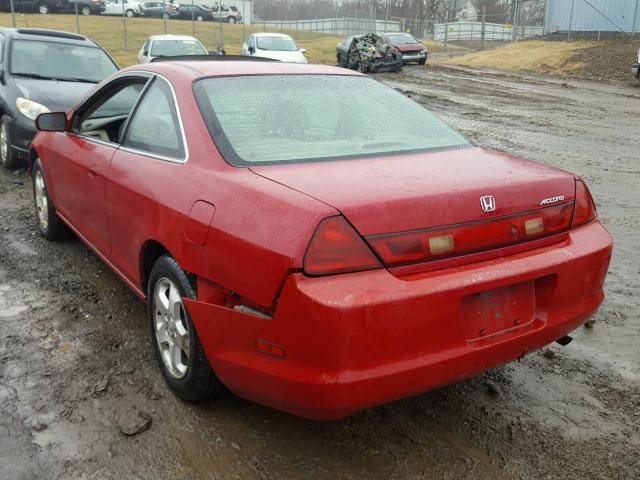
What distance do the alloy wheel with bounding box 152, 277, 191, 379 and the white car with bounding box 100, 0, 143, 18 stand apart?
50767 mm

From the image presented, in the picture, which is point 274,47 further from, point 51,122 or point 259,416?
point 259,416

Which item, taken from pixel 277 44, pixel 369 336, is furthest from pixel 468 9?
pixel 369 336

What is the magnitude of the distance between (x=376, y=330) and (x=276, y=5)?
8872 centimetres

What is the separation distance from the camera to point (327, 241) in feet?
7.41

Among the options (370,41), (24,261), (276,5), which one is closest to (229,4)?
(276,5)

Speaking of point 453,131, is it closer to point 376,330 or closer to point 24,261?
point 376,330

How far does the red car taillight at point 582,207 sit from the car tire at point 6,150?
264 inches

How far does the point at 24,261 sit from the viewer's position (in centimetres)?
495

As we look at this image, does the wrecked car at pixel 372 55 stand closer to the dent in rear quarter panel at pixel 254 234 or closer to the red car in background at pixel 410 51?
the red car in background at pixel 410 51

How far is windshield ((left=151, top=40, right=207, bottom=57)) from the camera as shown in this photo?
1777 cm

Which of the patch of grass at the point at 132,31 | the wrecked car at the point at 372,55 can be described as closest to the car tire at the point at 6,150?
the wrecked car at the point at 372,55

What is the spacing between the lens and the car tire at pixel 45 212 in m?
5.11

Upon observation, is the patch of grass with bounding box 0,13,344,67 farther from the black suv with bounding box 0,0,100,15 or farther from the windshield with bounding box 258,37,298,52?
the windshield with bounding box 258,37,298,52

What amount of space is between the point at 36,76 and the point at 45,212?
385 centimetres
